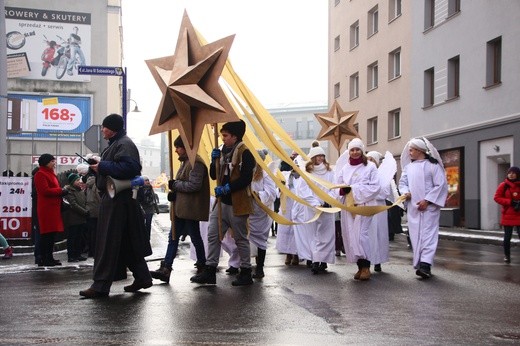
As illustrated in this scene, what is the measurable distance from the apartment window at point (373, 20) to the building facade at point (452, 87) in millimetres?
50

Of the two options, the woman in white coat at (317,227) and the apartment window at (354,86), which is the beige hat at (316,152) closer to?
the woman in white coat at (317,227)

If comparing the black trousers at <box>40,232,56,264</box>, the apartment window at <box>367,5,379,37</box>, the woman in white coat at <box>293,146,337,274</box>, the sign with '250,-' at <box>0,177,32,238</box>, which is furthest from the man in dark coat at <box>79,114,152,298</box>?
the apartment window at <box>367,5,379,37</box>

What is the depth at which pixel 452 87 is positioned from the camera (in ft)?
93.0

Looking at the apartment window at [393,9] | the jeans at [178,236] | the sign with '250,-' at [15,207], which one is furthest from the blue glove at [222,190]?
the apartment window at [393,9]

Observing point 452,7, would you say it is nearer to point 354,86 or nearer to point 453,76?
point 453,76

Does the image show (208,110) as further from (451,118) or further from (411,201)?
(451,118)

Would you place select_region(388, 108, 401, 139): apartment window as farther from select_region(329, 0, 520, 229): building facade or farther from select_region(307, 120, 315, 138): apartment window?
select_region(307, 120, 315, 138): apartment window

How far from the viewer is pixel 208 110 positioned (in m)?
8.62

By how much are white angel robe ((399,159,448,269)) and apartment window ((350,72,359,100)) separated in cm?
3070

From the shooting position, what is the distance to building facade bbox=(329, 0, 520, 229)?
24250mm

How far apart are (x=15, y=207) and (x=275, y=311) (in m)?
10.0

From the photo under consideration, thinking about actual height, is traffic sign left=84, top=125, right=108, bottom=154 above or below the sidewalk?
above

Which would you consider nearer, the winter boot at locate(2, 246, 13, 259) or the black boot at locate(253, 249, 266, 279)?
the black boot at locate(253, 249, 266, 279)

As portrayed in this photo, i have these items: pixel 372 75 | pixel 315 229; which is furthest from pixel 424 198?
pixel 372 75
